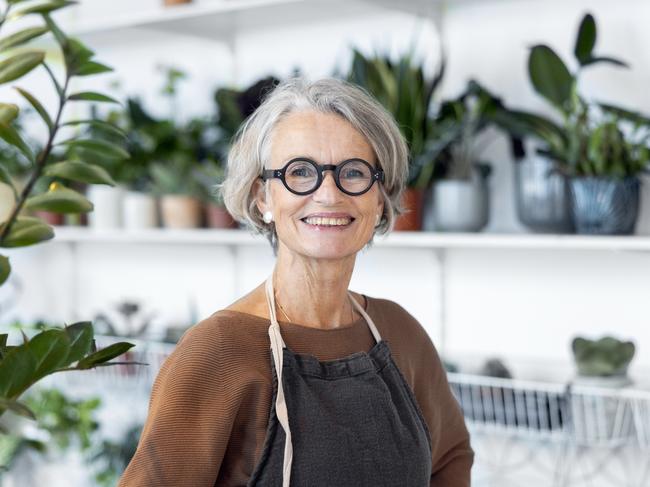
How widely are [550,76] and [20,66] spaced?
114 centimetres

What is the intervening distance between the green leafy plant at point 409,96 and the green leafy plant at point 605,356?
0.44 meters

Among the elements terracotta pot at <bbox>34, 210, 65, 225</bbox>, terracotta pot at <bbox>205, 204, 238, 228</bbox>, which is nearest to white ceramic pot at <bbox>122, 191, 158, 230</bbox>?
terracotta pot at <bbox>205, 204, 238, 228</bbox>

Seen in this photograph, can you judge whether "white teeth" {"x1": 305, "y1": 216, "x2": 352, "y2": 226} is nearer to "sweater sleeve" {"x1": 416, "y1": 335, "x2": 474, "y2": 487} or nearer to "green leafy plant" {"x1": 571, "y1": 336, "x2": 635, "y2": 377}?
"sweater sleeve" {"x1": 416, "y1": 335, "x2": 474, "y2": 487}

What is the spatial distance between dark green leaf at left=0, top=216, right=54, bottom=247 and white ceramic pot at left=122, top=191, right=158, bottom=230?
1.52 metres

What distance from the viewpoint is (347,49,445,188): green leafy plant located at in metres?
1.72

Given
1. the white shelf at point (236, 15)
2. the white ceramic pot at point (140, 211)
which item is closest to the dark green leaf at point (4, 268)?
the white shelf at point (236, 15)

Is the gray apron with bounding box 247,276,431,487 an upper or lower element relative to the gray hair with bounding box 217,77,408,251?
lower

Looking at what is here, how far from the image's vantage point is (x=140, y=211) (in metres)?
2.14

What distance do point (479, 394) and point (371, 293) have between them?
43 centimetres

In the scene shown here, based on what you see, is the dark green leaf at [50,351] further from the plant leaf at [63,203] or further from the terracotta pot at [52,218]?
the terracotta pot at [52,218]

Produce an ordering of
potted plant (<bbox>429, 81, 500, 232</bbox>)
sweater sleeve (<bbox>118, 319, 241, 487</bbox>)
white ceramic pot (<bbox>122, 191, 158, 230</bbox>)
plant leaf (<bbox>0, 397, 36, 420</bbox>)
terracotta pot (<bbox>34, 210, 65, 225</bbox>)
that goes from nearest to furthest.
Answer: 1. plant leaf (<bbox>0, 397, 36, 420</bbox>)
2. sweater sleeve (<bbox>118, 319, 241, 487</bbox>)
3. potted plant (<bbox>429, 81, 500, 232</bbox>)
4. white ceramic pot (<bbox>122, 191, 158, 230</bbox>)
5. terracotta pot (<bbox>34, 210, 65, 225</bbox>)

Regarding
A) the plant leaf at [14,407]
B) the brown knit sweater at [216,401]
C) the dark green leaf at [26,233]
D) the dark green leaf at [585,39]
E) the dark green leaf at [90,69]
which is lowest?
the brown knit sweater at [216,401]

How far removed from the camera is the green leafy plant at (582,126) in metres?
1.54

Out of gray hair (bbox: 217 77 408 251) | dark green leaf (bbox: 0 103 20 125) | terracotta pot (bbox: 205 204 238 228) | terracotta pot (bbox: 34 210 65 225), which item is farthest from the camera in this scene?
terracotta pot (bbox: 34 210 65 225)
